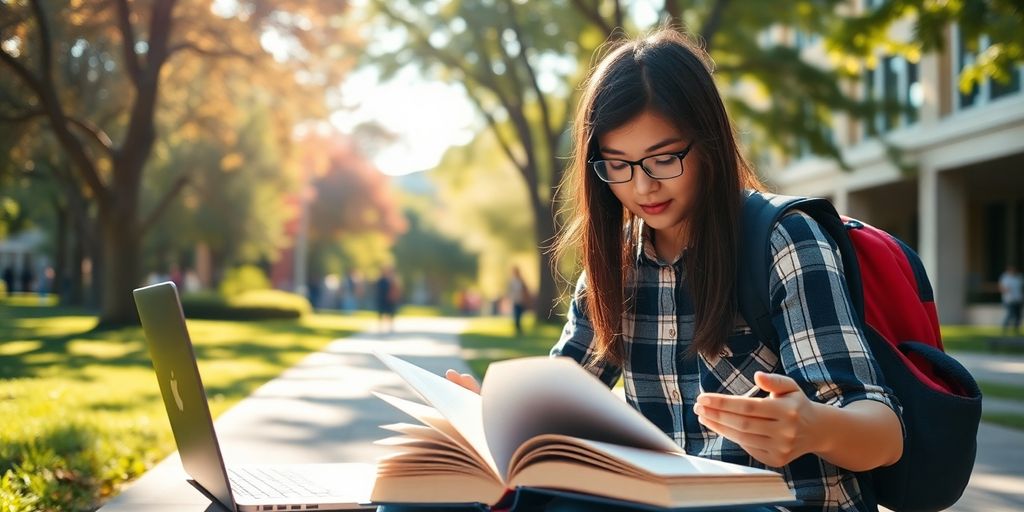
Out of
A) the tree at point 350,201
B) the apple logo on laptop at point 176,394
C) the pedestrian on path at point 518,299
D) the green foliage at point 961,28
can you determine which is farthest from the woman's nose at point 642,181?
the tree at point 350,201

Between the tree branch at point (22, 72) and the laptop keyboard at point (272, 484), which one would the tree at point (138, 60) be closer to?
the tree branch at point (22, 72)

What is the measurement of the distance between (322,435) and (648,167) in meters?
4.69

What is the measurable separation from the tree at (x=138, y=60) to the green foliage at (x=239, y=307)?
619cm

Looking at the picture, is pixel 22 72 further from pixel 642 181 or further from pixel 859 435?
pixel 859 435

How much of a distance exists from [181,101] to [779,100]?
40.8 feet

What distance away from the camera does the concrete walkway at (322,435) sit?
14.9ft

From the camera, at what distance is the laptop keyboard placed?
7.91 feet

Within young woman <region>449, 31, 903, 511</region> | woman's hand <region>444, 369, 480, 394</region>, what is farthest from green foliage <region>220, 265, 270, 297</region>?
young woman <region>449, 31, 903, 511</region>

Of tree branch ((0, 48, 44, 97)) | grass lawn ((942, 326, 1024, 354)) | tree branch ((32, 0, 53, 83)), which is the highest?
tree branch ((32, 0, 53, 83))

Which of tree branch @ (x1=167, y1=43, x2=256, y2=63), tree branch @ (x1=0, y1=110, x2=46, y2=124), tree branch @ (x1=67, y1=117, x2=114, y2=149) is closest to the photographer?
tree branch @ (x1=0, y1=110, x2=46, y2=124)

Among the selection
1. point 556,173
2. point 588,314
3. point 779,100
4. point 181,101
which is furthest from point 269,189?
point 588,314

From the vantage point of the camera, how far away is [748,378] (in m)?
2.26

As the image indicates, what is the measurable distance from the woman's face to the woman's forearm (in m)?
0.63

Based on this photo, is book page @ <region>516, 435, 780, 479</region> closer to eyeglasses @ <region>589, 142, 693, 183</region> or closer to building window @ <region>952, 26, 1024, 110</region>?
eyeglasses @ <region>589, 142, 693, 183</region>
